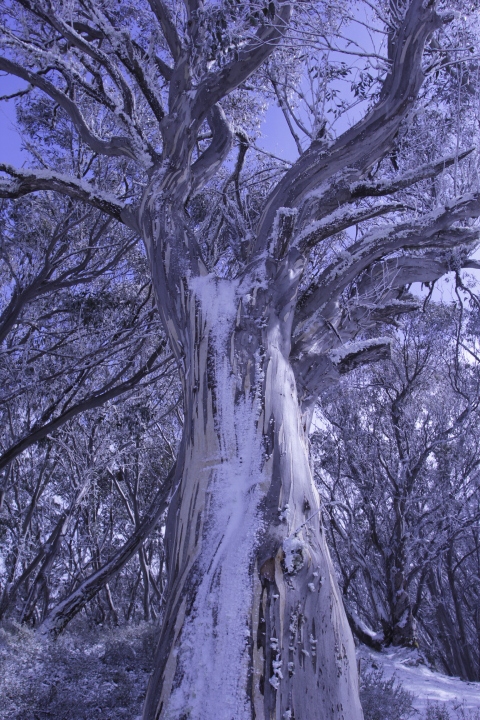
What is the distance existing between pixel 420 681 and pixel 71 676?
475 centimetres

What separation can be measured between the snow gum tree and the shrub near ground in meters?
3.70

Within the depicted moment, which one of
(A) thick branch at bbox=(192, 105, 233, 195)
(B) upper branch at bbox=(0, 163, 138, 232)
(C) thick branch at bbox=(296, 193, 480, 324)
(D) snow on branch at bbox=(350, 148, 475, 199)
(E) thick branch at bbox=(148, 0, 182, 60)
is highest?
(E) thick branch at bbox=(148, 0, 182, 60)

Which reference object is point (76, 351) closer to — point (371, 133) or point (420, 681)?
point (371, 133)

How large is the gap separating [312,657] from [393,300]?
8.17ft

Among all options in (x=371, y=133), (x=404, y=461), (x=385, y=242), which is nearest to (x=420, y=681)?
(x=404, y=461)

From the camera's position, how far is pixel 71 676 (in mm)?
5789

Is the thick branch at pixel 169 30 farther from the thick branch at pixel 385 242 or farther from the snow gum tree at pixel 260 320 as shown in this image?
the thick branch at pixel 385 242

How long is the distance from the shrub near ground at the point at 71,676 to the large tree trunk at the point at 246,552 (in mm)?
3725

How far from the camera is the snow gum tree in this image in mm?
1739

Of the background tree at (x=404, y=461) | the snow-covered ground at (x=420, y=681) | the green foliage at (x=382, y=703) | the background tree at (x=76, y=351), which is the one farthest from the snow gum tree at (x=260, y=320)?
the background tree at (x=404, y=461)

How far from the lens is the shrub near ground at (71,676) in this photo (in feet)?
15.9

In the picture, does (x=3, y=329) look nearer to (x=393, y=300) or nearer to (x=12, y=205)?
(x=12, y=205)

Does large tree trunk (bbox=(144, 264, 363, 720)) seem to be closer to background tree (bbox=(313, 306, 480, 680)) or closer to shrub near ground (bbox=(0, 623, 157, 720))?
shrub near ground (bbox=(0, 623, 157, 720))

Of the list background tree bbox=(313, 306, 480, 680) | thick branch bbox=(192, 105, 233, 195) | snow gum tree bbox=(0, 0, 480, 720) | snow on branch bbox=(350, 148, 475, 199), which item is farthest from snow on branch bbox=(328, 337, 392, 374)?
background tree bbox=(313, 306, 480, 680)
